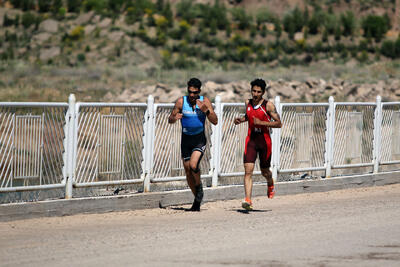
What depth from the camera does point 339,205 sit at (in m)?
13.1

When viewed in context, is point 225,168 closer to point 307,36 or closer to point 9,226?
point 9,226

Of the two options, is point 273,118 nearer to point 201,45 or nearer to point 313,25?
point 201,45

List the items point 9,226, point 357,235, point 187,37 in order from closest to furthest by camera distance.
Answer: point 357,235 → point 9,226 → point 187,37

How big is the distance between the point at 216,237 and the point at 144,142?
383cm

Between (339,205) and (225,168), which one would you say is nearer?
(339,205)

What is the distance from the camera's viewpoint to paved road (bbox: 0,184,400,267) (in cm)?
751

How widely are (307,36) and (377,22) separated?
6.99 metres

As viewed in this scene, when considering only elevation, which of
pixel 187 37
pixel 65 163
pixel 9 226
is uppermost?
pixel 187 37

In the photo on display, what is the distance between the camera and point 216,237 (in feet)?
29.6

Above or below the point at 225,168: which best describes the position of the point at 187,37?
above

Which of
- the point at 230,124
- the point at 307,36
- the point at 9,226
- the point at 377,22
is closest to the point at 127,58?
the point at 307,36

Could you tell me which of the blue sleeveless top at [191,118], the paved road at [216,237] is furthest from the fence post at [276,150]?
the blue sleeveless top at [191,118]

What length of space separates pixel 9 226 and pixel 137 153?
295 cm

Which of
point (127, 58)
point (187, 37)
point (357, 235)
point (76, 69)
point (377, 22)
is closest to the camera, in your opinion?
point (357, 235)
